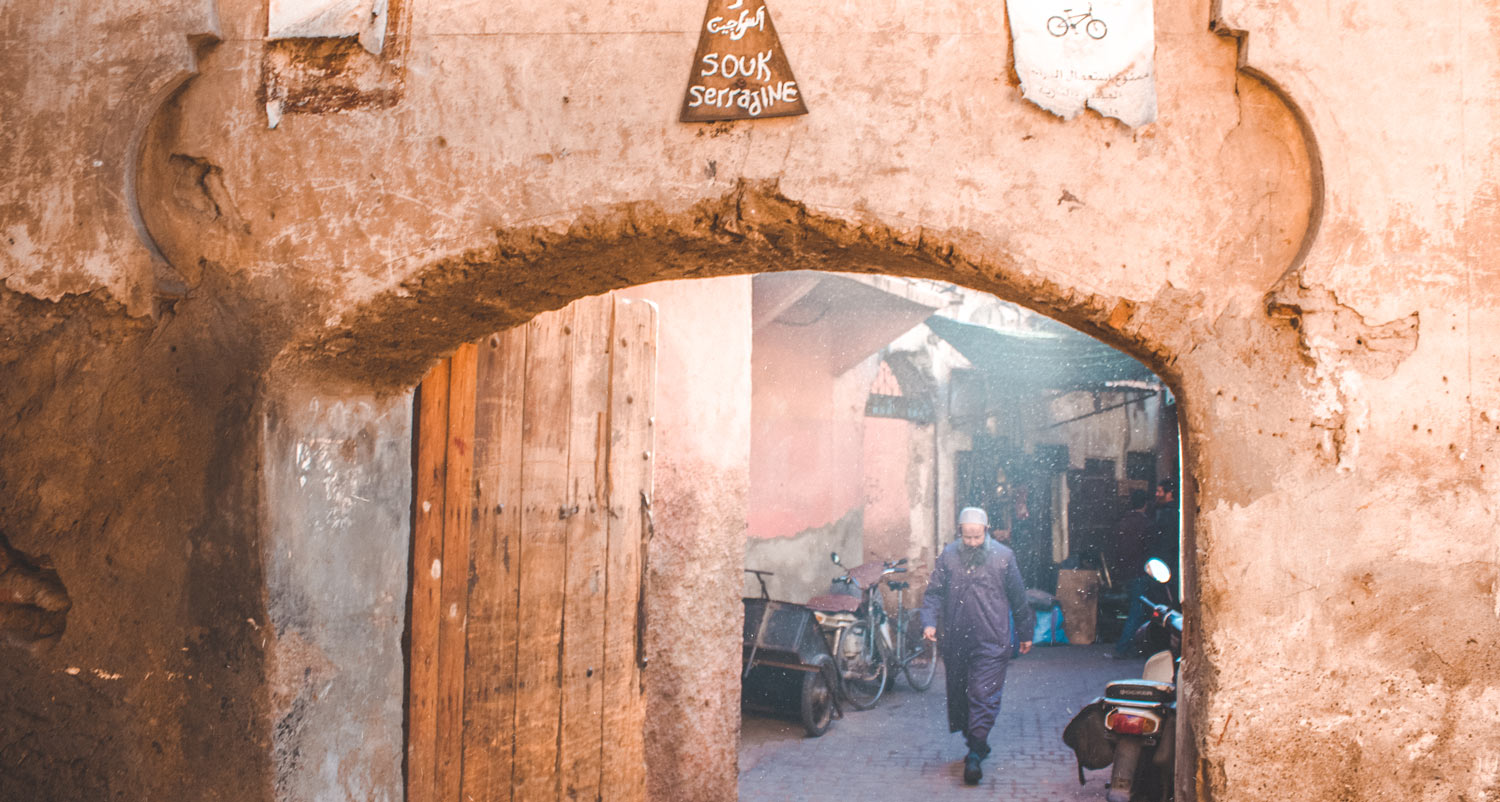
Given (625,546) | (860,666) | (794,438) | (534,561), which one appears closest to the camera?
(534,561)

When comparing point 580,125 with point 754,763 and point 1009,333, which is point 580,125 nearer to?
point 754,763

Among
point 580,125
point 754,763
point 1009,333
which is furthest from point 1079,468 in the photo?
point 580,125

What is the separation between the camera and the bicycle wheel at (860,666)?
732 centimetres

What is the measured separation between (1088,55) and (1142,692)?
2.83 meters

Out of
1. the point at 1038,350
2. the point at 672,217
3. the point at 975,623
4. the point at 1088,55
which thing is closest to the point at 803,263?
the point at 672,217

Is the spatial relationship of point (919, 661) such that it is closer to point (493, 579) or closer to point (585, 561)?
point (585, 561)

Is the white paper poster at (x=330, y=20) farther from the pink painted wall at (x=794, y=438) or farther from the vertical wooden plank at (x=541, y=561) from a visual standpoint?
the pink painted wall at (x=794, y=438)

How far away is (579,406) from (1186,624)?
6.12ft

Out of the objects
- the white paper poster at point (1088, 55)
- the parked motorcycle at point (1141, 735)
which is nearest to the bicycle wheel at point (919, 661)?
the parked motorcycle at point (1141, 735)

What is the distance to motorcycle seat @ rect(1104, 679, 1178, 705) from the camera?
3.98 meters

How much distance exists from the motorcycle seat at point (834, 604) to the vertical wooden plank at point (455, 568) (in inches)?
179

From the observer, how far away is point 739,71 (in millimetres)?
2191

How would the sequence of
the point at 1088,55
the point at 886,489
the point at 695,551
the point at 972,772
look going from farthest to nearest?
the point at 886,489
the point at 972,772
the point at 695,551
the point at 1088,55

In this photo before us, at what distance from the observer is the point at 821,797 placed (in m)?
5.41
